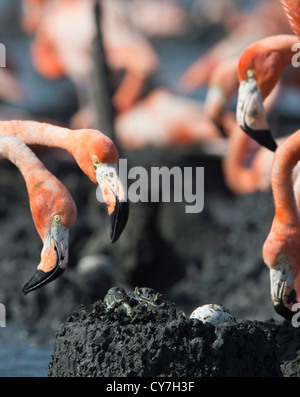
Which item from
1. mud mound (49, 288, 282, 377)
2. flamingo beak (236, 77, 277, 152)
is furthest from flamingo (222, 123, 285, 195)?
mud mound (49, 288, 282, 377)

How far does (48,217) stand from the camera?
4461 millimetres

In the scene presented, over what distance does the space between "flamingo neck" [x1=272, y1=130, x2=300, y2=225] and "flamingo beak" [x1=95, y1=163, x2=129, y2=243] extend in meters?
0.80

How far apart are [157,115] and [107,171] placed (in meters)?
9.08

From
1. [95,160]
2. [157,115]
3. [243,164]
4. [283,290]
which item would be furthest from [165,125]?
[283,290]

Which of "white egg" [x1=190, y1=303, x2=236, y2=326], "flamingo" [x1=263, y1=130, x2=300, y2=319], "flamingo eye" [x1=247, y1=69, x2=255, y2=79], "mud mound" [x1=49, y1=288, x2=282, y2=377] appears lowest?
"mud mound" [x1=49, y1=288, x2=282, y2=377]

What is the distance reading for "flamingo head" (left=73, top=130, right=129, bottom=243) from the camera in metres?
4.35

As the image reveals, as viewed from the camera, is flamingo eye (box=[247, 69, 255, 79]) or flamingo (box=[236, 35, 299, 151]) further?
flamingo eye (box=[247, 69, 255, 79])

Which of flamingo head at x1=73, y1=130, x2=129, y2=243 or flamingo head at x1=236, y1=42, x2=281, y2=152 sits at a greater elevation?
flamingo head at x1=236, y1=42, x2=281, y2=152

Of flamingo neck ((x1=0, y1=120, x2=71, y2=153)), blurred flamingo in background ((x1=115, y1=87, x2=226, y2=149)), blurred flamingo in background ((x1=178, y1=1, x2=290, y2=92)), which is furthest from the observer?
blurred flamingo in background ((x1=178, y1=1, x2=290, y2=92))

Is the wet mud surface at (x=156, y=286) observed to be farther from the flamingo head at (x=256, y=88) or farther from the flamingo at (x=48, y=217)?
the flamingo head at (x=256, y=88)

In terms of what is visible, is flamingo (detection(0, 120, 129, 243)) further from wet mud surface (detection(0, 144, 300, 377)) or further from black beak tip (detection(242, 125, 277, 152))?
black beak tip (detection(242, 125, 277, 152))

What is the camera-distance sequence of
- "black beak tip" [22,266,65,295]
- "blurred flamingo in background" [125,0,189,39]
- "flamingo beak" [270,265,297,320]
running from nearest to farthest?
"black beak tip" [22,266,65,295] < "flamingo beak" [270,265,297,320] < "blurred flamingo in background" [125,0,189,39]

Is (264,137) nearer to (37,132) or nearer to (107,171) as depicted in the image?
(107,171)
